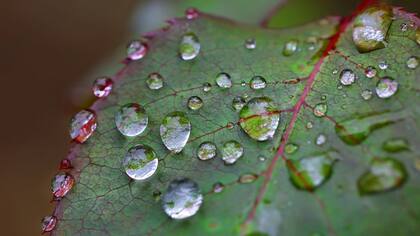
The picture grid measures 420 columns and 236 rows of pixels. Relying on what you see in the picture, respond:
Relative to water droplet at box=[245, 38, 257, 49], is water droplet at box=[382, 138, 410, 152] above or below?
below

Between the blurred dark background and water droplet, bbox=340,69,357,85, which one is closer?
water droplet, bbox=340,69,357,85

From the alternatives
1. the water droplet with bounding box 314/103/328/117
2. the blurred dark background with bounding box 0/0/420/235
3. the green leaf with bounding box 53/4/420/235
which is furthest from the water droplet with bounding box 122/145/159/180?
the blurred dark background with bounding box 0/0/420/235

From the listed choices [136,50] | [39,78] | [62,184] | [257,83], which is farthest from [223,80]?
[39,78]

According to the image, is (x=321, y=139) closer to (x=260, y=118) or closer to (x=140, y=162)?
(x=260, y=118)

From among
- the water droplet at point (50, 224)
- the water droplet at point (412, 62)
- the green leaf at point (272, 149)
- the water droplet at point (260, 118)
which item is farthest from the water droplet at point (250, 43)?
the water droplet at point (50, 224)

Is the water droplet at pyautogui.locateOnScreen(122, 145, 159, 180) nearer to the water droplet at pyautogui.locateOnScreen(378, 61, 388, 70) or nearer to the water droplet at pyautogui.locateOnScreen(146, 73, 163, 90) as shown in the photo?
the water droplet at pyautogui.locateOnScreen(146, 73, 163, 90)

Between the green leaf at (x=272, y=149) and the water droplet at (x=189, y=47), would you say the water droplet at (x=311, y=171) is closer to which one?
the green leaf at (x=272, y=149)
